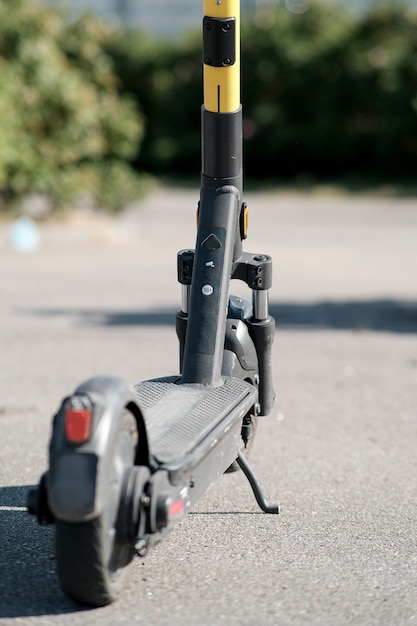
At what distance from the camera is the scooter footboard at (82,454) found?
355cm

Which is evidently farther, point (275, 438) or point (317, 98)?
point (317, 98)

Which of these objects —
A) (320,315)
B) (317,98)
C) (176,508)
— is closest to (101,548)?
(176,508)

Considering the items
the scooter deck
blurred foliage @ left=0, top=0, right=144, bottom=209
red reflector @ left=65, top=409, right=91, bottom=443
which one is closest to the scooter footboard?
red reflector @ left=65, top=409, right=91, bottom=443

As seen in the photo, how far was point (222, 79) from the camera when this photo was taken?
5.00m

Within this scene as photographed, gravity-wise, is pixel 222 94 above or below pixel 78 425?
above

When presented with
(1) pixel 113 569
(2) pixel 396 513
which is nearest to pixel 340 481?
(2) pixel 396 513

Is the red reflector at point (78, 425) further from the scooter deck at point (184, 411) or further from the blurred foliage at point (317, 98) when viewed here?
the blurred foliage at point (317, 98)

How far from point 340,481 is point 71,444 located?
7.61 feet

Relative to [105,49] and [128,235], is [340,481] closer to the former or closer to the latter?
[128,235]

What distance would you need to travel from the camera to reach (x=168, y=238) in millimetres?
18047

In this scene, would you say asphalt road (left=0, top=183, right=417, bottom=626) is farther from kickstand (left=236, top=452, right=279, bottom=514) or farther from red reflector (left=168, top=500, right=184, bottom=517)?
red reflector (left=168, top=500, right=184, bottom=517)

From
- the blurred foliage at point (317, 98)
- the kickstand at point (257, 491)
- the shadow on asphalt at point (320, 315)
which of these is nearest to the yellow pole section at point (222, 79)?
the kickstand at point (257, 491)

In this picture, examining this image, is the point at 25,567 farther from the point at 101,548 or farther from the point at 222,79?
the point at 222,79

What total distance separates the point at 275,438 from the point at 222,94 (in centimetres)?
228
